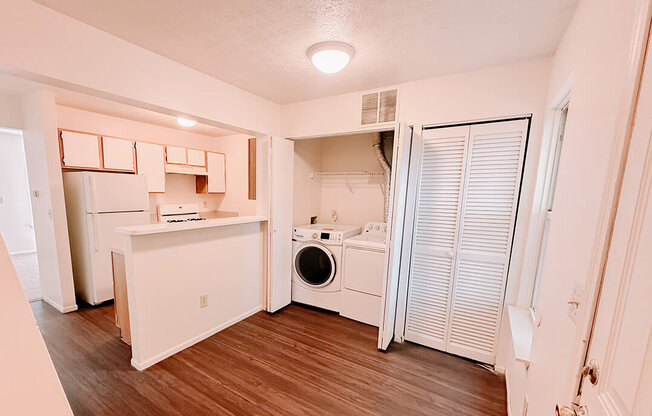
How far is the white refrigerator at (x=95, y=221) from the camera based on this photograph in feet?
8.93

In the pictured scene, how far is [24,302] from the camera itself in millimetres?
775

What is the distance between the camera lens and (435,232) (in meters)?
2.16

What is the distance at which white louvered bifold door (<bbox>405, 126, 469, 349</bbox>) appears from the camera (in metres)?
2.05

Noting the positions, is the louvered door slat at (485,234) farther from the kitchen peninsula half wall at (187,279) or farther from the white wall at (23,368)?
the white wall at (23,368)

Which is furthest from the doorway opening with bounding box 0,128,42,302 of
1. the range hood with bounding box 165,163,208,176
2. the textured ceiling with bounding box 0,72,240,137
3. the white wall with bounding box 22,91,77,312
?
the range hood with bounding box 165,163,208,176

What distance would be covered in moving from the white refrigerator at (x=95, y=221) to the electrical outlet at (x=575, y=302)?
363cm

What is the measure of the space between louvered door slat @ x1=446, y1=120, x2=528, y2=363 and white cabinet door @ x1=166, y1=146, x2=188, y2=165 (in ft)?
12.9

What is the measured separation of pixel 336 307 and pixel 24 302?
2.53 metres

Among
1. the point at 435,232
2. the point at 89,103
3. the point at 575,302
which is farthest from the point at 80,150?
the point at 575,302

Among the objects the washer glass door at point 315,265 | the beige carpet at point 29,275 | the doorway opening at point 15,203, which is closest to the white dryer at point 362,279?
the washer glass door at point 315,265

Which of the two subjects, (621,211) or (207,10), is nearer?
(621,211)

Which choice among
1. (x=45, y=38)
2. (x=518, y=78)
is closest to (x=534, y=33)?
(x=518, y=78)

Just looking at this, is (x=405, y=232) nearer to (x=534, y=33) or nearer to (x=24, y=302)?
(x=534, y=33)

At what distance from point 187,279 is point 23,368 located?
1626 mm
